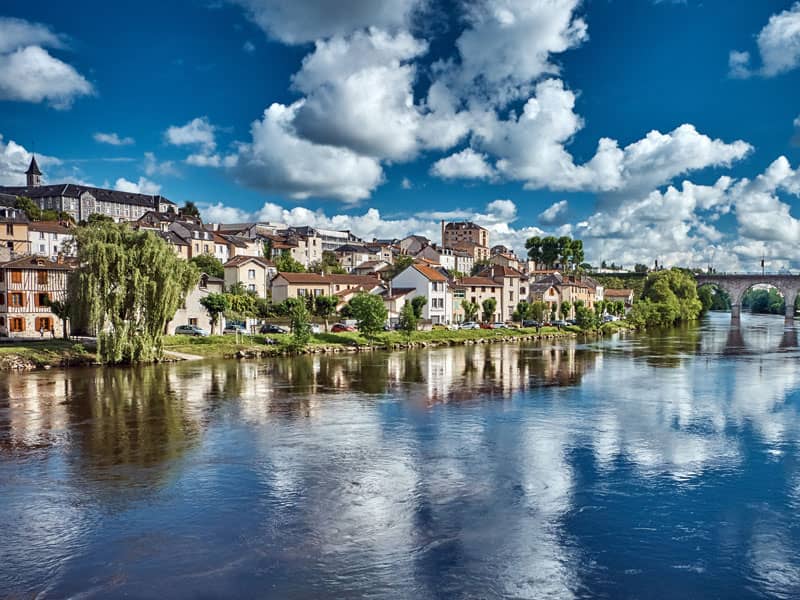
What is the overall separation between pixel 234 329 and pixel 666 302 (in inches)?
2671

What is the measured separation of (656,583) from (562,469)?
6.27 metres

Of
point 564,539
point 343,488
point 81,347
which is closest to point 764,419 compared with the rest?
point 564,539

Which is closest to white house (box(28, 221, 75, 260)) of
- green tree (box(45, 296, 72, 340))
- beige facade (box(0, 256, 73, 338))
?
beige facade (box(0, 256, 73, 338))

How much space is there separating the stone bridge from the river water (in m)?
91.4

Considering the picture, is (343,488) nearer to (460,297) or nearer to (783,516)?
(783,516)

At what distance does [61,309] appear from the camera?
1629 inches

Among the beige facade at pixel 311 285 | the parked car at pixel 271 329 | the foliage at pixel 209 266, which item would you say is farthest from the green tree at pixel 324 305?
the foliage at pixel 209 266

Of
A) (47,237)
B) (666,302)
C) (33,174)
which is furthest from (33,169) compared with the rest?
(666,302)

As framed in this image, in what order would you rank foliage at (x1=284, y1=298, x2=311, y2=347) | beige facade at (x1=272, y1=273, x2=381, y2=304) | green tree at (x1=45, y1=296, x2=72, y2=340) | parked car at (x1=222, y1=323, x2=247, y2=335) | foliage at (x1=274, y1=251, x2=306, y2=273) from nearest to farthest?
green tree at (x1=45, y1=296, x2=72, y2=340) → foliage at (x1=284, y1=298, x2=311, y2=347) → parked car at (x1=222, y1=323, x2=247, y2=335) → beige facade at (x1=272, y1=273, x2=381, y2=304) → foliage at (x1=274, y1=251, x2=306, y2=273)

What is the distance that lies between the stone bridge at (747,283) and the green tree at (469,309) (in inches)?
2273

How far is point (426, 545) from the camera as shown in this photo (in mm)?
12359

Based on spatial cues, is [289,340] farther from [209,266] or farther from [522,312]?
[522,312]

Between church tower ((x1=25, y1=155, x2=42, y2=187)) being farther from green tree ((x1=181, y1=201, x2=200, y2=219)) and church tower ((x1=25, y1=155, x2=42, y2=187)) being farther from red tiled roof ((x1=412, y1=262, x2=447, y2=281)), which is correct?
red tiled roof ((x1=412, y1=262, x2=447, y2=281))

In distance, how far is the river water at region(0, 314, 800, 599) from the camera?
11.2 meters
